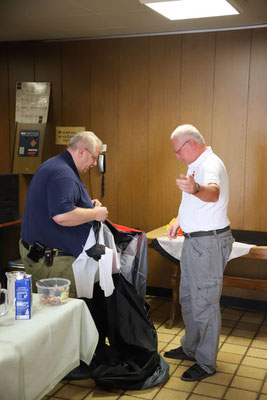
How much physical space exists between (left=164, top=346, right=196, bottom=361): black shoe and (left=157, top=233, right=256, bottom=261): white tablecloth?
2.56ft

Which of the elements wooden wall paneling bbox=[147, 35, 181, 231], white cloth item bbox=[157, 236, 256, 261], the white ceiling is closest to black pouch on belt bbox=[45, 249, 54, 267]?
white cloth item bbox=[157, 236, 256, 261]

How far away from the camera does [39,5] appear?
4.02 m

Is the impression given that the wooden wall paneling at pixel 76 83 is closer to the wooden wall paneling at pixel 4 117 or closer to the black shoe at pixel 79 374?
the wooden wall paneling at pixel 4 117

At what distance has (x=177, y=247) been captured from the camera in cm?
418

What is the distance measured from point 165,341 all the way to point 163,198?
1632mm

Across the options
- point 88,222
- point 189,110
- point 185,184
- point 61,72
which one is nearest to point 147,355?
point 88,222

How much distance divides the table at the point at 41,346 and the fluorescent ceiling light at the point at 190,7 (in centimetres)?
229

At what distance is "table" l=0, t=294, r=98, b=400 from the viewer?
1.97m

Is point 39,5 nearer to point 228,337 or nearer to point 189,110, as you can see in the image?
point 189,110

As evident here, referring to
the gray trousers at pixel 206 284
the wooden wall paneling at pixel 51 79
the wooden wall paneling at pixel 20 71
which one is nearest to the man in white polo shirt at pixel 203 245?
the gray trousers at pixel 206 284

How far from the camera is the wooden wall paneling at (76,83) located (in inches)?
209

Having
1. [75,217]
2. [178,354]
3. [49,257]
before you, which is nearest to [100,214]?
[75,217]

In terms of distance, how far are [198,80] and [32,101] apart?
1.88 meters

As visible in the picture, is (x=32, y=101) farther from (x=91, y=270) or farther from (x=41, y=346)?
(x=41, y=346)
